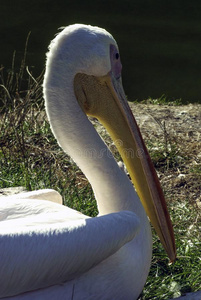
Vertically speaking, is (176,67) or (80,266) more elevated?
(80,266)

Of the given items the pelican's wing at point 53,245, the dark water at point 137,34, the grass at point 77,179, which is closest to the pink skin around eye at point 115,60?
the pelican's wing at point 53,245

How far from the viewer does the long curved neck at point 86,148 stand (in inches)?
110

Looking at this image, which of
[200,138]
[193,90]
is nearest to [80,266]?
[200,138]

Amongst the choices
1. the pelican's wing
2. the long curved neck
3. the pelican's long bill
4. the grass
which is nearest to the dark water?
the grass

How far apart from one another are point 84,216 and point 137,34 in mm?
7021

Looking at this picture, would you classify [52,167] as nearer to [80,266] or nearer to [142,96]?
[80,266]

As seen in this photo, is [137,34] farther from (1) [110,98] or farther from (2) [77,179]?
(1) [110,98]

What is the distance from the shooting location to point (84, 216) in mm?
2723

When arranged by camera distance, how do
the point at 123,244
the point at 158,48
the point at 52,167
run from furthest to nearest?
the point at 158,48 < the point at 52,167 < the point at 123,244

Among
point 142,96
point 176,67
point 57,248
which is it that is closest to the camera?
point 57,248

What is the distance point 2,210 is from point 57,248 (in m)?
0.45

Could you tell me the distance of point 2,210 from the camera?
8.88 ft

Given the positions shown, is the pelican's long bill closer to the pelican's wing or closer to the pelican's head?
the pelican's head

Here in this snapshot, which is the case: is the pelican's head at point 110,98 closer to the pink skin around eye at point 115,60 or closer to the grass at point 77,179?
the pink skin around eye at point 115,60
